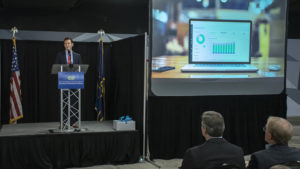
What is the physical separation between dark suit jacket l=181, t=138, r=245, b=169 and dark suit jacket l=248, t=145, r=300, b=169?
13 cm

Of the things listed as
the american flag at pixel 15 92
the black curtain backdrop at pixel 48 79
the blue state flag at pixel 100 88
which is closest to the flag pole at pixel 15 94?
the american flag at pixel 15 92

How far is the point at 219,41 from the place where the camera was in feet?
19.0

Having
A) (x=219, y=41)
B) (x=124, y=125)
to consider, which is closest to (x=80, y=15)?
(x=124, y=125)

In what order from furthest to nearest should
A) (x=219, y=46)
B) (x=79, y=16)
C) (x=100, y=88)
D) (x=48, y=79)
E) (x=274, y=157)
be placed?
(x=79, y=16)
(x=48, y=79)
(x=100, y=88)
(x=219, y=46)
(x=274, y=157)

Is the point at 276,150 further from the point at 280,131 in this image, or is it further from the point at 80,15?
the point at 80,15

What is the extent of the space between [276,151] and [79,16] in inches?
239

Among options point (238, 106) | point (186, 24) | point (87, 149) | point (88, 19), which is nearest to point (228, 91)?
point (238, 106)

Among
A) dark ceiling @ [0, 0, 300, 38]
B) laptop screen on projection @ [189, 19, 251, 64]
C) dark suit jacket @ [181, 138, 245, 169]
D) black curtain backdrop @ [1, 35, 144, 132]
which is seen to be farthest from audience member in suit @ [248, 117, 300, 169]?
dark ceiling @ [0, 0, 300, 38]

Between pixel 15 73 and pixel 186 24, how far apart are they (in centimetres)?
318

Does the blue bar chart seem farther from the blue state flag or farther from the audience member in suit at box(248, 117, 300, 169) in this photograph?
the audience member in suit at box(248, 117, 300, 169)

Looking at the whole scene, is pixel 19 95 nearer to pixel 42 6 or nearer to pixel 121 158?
pixel 42 6

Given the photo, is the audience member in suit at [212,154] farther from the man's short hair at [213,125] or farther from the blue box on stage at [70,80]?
the blue box on stage at [70,80]

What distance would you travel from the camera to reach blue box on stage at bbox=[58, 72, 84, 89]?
5.12 metres

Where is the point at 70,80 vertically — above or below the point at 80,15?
below
